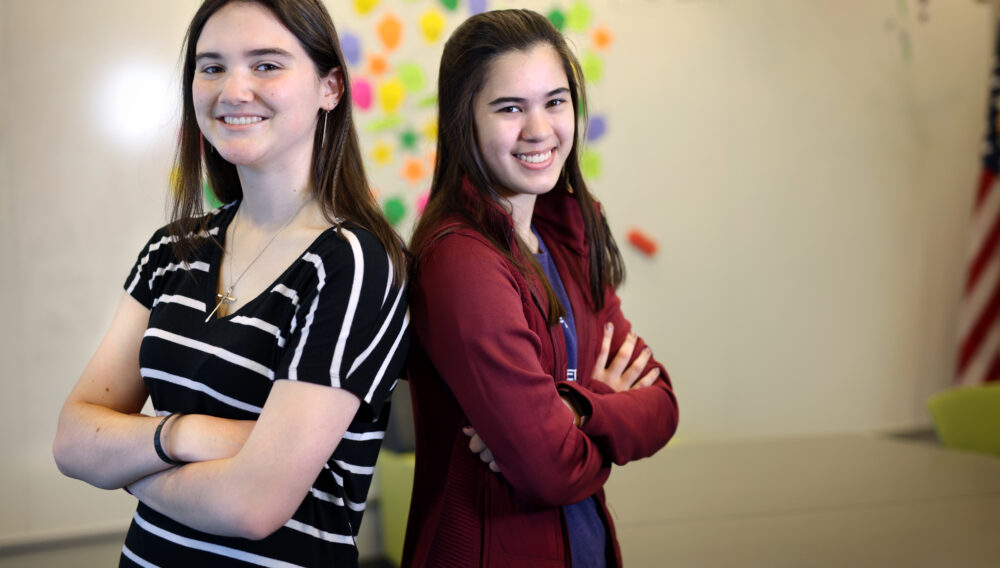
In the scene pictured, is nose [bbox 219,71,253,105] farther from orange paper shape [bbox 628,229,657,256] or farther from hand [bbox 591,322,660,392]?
orange paper shape [bbox 628,229,657,256]

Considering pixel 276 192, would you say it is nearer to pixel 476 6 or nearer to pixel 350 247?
pixel 350 247

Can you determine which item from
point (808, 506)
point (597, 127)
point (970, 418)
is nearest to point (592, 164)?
point (597, 127)

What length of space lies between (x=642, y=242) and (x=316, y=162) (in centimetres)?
305

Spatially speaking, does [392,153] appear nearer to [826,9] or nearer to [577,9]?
[577,9]

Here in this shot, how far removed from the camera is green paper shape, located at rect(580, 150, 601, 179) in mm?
4125

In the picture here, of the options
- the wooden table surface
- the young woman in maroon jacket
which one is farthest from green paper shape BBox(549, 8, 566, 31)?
the young woman in maroon jacket

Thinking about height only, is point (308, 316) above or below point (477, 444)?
above

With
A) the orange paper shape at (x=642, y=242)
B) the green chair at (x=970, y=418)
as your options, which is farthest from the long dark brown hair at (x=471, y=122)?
the orange paper shape at (x=642, y=242)

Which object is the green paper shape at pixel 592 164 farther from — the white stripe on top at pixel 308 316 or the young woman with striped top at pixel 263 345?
the white stripe on top at pixel 308 316

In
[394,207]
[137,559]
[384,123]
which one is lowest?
[137,559]

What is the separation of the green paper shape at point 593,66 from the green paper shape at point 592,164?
33cm

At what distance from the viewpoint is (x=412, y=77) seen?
3.75m

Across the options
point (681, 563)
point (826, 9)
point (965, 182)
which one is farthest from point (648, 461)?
point (965, 182)

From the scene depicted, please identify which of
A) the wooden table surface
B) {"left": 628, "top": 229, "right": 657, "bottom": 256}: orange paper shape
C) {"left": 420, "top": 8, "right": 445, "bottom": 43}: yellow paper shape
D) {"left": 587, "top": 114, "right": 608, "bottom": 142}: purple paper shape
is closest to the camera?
the wooden table surface
